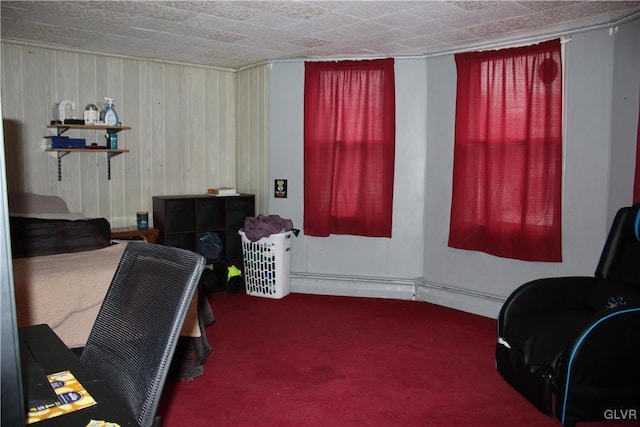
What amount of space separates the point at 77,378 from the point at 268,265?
11.2ft

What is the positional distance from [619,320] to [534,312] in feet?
2.09

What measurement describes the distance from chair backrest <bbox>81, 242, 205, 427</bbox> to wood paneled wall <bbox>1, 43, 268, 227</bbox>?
3.44 m

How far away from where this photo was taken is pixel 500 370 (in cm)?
275

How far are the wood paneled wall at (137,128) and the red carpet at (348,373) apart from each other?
61.2 inches

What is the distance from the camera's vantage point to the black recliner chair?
7.13ft

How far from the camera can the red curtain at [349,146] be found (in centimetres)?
459

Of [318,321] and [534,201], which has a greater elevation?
[534,201]

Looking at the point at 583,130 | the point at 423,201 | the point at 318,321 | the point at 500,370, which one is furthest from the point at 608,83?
the point at 318,321

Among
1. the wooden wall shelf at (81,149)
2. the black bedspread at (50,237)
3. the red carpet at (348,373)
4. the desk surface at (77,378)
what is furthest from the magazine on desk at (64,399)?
the wooden wall shelf at (81,149)

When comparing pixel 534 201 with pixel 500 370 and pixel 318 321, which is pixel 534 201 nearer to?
pixel 500 370

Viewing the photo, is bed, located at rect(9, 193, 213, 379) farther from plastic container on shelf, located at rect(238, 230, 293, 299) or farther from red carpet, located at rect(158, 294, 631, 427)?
plastic container on shelf, located at rect(238, 230, 293, 299)

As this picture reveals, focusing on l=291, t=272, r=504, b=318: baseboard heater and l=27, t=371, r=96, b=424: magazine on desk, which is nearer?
l=27, t=371, r=96, b=424: magazine on desk

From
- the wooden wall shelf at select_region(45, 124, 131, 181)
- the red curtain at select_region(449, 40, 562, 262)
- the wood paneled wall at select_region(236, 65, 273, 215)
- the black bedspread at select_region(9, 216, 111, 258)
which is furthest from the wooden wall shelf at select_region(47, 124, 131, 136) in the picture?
the red curtain at select_region(449, 40, 562, 262)

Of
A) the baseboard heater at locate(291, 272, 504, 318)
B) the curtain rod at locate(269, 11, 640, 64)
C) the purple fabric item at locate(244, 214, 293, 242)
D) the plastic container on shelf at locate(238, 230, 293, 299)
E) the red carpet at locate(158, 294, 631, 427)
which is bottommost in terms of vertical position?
the red carpet at locate(158, 294, 631, 427)
